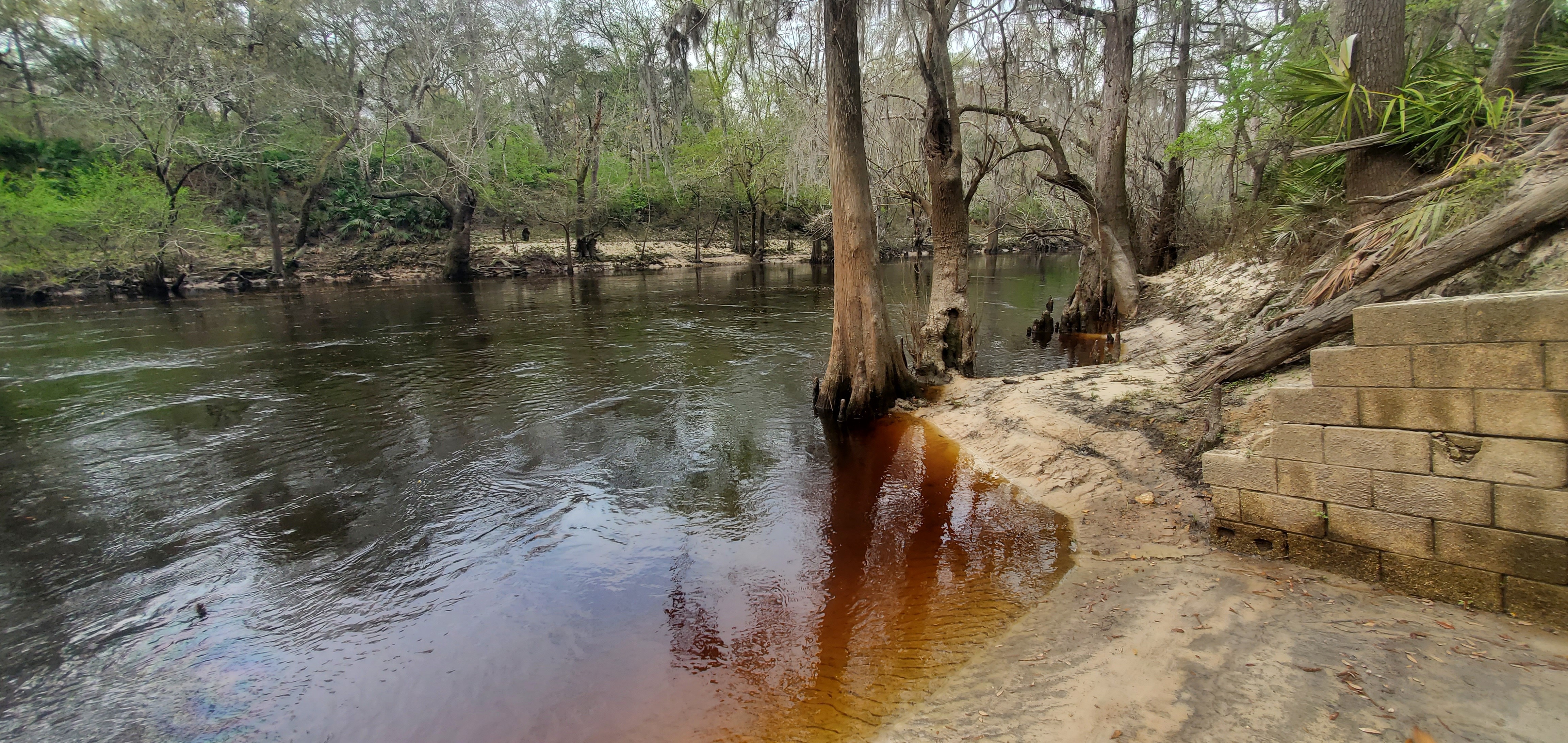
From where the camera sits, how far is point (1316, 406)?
3809 mm

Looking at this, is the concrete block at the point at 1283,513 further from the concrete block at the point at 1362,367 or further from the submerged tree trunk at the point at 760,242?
the submerged tree trunk at the point at 760,242

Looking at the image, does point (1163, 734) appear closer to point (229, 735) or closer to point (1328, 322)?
point (1328, 322)

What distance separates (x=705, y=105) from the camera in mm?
31500

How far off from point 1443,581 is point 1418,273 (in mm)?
2542

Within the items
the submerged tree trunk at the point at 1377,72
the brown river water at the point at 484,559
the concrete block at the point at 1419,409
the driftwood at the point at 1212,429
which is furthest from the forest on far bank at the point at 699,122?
the brown river water at the point at 484,559

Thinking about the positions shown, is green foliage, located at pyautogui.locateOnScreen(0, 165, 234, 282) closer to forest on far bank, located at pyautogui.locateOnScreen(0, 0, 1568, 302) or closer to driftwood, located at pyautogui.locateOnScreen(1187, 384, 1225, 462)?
forest on far bank, located at pyautogui.locateOnScreen(0, 0, 1568, 302)

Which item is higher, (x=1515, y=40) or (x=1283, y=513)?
(x=1515, y=40)

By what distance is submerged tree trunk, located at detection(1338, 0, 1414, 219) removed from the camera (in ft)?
21.8

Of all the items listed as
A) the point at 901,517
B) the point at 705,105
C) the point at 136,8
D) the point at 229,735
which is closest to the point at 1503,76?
the point at 901,517

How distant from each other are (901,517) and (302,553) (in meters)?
5.19

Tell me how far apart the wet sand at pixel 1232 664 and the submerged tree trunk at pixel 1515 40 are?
553 centimetres

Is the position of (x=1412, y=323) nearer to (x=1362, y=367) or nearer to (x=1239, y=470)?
(x=1362, y=367)

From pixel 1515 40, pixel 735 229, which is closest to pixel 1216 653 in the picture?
pixel 1515 40

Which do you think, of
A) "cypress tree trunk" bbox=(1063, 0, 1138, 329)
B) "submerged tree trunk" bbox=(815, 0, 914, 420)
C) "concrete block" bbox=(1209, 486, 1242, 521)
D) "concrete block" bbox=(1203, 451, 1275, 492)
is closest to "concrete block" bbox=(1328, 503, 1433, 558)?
"concrete block" bbox=(1203, 451, 1275, 492)
